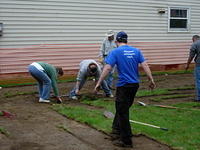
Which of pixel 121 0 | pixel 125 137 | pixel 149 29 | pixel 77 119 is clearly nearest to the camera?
pixel 125 137

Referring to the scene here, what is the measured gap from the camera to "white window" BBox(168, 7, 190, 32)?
17828mm

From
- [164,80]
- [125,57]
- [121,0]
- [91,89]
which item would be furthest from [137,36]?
[125,57]

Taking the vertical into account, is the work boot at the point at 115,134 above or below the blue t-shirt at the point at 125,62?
below

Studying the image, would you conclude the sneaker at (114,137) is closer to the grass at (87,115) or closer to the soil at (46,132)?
the soil at (46,132)

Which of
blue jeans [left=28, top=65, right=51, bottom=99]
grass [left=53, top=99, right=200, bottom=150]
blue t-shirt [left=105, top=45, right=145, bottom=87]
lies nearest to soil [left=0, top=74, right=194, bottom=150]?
grass [left=53, top=99, right=200, bottom=150]

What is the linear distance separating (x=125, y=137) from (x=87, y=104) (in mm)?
3833

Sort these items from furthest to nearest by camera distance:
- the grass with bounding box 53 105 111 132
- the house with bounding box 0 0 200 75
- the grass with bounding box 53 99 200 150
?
the house with bounding box 0 0 200 75
the grass with bounding box 53 105 111 132
the grass with bounding box 53 99 200 150

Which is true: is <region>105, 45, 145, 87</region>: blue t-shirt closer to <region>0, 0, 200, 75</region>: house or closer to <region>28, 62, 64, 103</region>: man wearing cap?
<region>28, 62, 64, 103</region>: man wearing cap

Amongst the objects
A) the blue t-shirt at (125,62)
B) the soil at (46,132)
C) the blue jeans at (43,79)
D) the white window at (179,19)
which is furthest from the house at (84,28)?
the blue t-shirt at (125,62)

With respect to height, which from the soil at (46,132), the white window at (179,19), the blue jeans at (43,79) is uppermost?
the white window at (179,19)

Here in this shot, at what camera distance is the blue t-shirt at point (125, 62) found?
251 inches

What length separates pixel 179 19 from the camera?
59.5 feet

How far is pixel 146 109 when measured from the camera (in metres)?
9.20

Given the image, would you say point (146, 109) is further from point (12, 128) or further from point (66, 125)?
point (12, 128)
